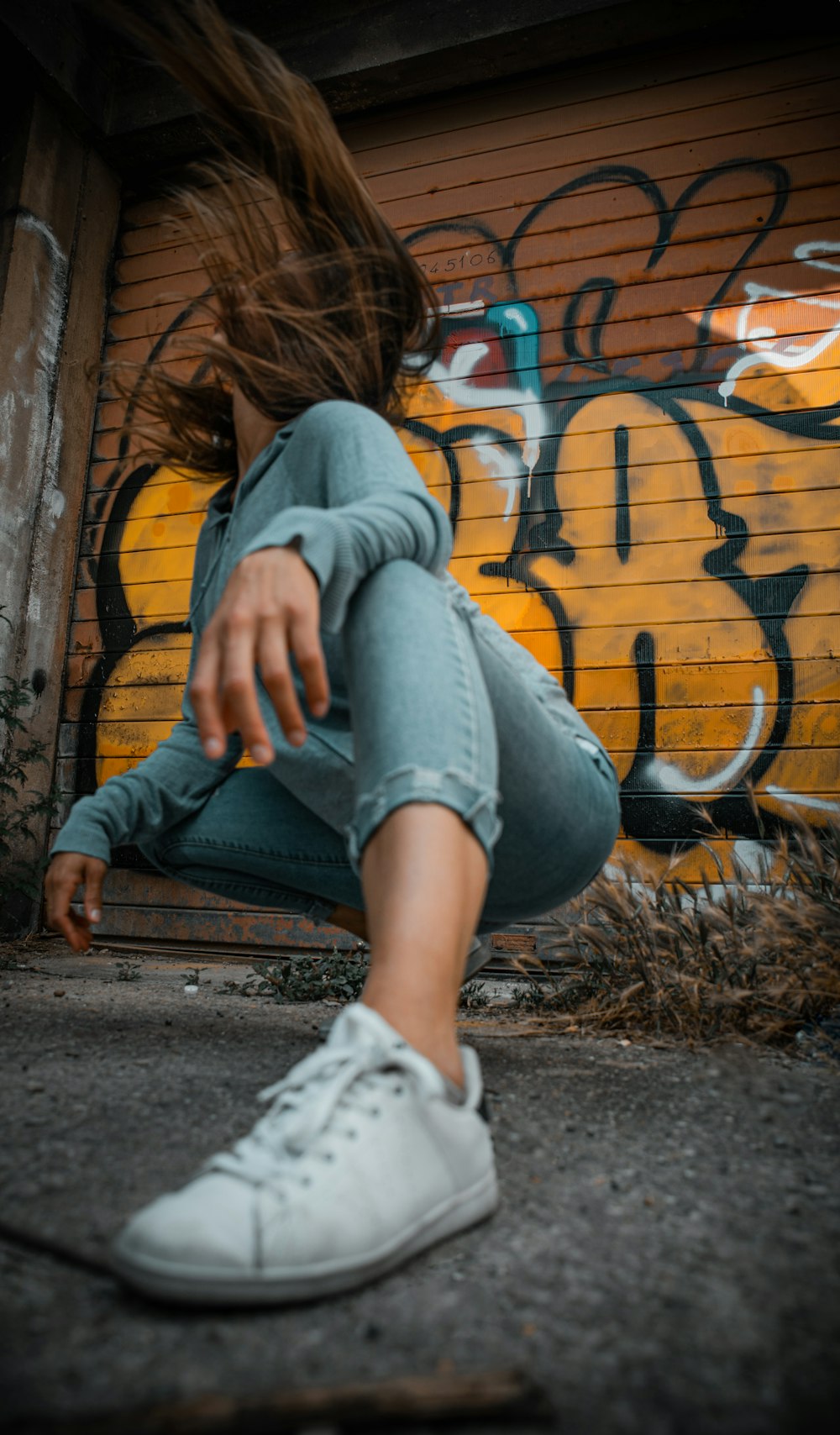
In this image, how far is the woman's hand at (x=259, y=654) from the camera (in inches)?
30.8

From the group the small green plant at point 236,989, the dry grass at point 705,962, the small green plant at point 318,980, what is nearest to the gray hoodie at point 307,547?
the dry grass at point 705,962

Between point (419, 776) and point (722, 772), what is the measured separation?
257cm

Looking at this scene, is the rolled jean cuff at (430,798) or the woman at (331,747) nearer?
the woman at (331,747)

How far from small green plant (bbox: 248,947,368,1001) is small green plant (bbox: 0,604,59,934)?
5.05 ft

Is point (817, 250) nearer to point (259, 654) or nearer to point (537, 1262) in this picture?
point (259, 654)

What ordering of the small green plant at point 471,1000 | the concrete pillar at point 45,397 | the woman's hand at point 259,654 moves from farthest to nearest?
1. the concrete pillar at point 45,397
2. the small green plant at point 471,1000
3. the woman's hand at point 259,654

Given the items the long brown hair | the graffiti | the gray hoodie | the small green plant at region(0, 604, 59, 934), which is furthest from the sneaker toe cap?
the small green plant at region(0, 604, 59, 934)

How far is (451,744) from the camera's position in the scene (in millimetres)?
849

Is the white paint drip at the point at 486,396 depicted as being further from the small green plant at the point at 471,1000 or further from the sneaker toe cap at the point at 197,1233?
the sneaker toe cap at the point at 197,1233

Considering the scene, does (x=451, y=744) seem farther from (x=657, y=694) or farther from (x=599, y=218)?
(x=599, y=218)

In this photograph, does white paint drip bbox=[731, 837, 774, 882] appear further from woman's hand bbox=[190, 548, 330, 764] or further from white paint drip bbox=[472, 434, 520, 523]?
woman's hand bbox=[190, 548, 330, 764]

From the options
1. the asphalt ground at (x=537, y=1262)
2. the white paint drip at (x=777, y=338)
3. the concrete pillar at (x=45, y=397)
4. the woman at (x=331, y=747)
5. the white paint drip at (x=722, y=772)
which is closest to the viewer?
the asphalt ground at (x=537, y=1262)

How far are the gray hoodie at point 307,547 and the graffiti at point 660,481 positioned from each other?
1.97 m

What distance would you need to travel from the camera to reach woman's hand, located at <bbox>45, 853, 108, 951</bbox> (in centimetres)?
132
